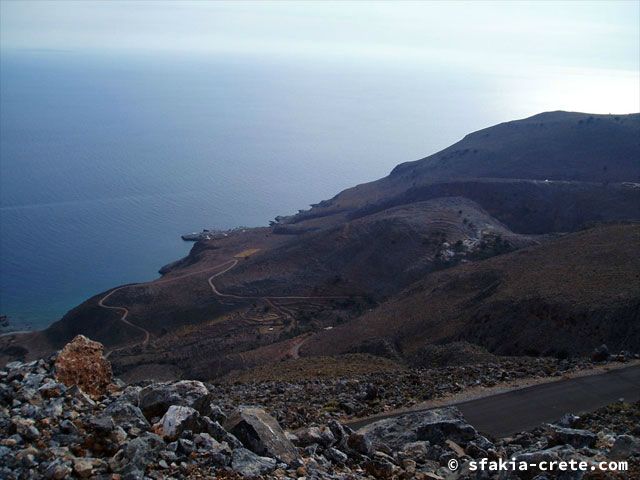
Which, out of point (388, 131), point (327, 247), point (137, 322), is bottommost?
point (137, 322)

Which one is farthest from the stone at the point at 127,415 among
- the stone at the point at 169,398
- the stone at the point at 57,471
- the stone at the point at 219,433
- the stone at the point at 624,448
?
the stone at the point at 624,448

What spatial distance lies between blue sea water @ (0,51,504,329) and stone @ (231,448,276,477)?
4960 centimetres

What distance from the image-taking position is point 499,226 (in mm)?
50531

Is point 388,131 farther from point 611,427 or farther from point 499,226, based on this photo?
point 611,427

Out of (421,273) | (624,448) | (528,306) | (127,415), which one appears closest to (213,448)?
Result: (127,415)

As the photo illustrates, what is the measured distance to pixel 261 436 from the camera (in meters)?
9.40

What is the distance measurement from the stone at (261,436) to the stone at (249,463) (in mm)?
417

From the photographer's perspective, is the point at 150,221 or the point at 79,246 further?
the point at 150,221

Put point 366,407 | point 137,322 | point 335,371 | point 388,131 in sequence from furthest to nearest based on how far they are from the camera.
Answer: point 388,131 → point 137,322 → point 335,371 → point 366,407

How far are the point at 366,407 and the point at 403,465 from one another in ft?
15.7

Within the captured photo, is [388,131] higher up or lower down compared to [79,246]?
higher up

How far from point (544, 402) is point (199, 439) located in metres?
8.92

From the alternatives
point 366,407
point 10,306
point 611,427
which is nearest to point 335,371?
point 366,407

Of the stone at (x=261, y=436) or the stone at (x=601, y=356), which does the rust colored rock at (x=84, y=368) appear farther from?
the stone at (x=601, y=356)
